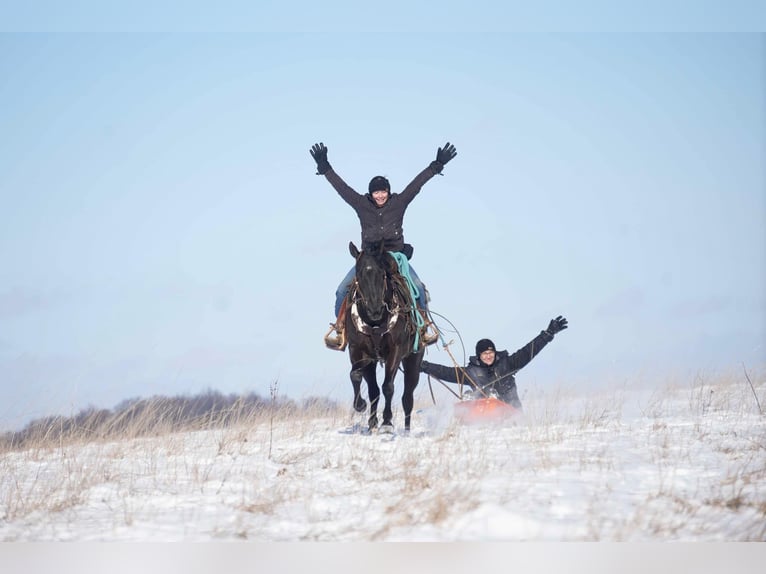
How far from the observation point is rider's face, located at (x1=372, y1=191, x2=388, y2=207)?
925cm

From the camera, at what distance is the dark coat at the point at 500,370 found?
1061 cm

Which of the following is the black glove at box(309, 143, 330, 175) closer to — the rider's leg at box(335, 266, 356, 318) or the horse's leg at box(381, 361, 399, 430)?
the rider's leg at box(335, 266, 356, 318)

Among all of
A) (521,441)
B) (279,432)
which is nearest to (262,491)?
(521,441)

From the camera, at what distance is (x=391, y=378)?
8.51m

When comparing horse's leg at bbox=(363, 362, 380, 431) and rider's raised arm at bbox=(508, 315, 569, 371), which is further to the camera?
rider's raised arm at bbox=(508, 315, 569, 371)

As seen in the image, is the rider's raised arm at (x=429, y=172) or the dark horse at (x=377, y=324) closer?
the dark horse at (x=377, y=324)

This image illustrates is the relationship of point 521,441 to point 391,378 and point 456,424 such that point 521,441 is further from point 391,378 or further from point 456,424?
point 391,378

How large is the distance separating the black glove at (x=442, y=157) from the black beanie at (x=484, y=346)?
2.81 meters

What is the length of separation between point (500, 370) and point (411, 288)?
2.62m

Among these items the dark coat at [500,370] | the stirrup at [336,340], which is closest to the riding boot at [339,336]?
the stirrup at [336,340]

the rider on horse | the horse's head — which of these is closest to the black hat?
the rider on horse

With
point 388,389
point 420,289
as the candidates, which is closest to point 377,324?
point 388,389

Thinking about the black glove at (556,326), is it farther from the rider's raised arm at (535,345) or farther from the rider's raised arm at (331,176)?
the rider's raised arm at (331,176)

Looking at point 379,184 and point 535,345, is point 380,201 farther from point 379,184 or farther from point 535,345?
point 535,345
